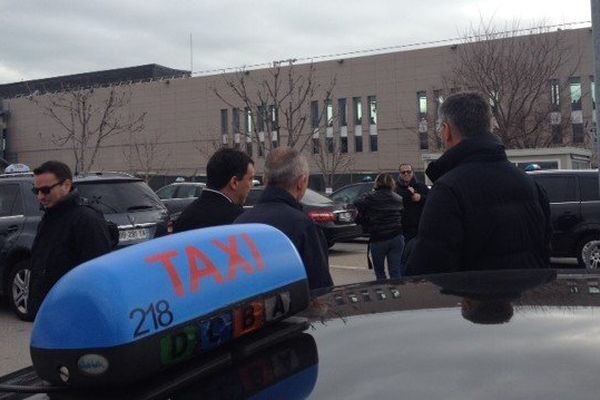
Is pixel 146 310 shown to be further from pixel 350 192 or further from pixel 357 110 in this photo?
pixel 357 110

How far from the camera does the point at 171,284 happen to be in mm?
1533

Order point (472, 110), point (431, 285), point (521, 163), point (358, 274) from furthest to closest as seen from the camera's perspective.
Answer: point (521, 163)
point (358, 274)
point (472, 110)
point (431, 285)

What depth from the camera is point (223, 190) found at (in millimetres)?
4246

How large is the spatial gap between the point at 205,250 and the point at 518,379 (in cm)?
73

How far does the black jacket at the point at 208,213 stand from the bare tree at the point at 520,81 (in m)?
27.6

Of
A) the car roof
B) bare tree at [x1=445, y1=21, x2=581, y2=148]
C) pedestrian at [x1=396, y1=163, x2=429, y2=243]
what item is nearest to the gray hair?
the car roof

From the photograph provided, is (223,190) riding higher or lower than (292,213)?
higher

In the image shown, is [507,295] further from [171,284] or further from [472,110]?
[472,110]

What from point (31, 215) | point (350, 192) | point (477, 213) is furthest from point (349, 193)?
point (477, 213)

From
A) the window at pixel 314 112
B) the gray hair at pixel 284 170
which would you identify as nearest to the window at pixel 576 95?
the window at pixel 314 112

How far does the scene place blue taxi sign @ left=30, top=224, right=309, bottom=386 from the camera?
1.44m

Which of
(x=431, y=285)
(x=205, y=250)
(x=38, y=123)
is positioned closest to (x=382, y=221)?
(x=431, y=285)

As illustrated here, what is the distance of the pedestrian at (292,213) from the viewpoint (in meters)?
3.33

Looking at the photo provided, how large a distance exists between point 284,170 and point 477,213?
3.26ft
